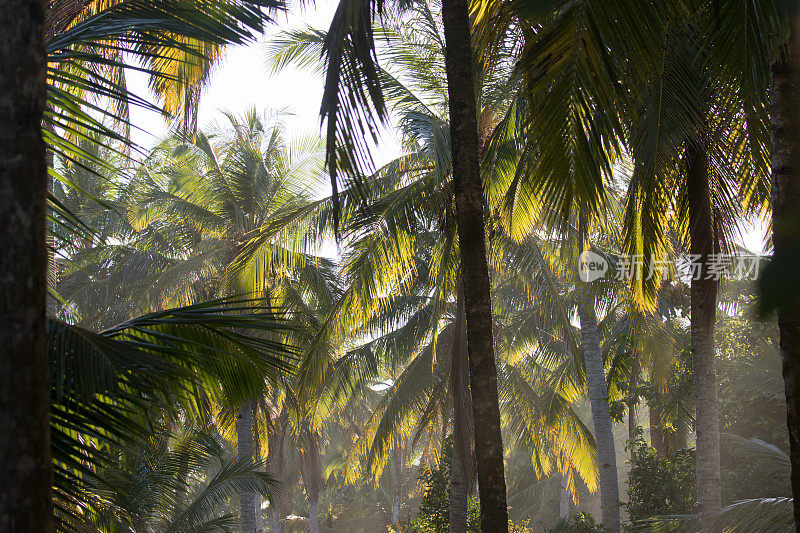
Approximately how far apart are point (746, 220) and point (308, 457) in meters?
17.7

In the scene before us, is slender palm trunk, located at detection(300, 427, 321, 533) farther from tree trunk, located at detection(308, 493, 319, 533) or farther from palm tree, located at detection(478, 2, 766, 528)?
palm tree, located at detection(478, 2, 766, 528)

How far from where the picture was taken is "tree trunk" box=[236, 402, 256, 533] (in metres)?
13.7

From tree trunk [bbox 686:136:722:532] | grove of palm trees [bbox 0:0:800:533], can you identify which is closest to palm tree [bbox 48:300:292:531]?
grove of palm trees [bbox 0:0:800:533]

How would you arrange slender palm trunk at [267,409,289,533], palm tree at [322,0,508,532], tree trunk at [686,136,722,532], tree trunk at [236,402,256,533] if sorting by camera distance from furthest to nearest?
slender palm trunk at [267,409,289,533]
tree trunk at [236,402,256,533]
tree trunk at [686,136,722,532]
palm tree at [322,0,508,532]

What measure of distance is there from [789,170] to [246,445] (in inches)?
463

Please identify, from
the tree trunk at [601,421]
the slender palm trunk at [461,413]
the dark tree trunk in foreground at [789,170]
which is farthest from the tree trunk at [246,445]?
the dark tree trunk in foreground at [789,170]

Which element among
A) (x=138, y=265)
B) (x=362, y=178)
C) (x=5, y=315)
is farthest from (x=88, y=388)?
(x=138, y=265)

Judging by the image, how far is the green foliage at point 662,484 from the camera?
13.4 metres

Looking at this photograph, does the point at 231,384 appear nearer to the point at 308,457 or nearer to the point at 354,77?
the point at 354,77

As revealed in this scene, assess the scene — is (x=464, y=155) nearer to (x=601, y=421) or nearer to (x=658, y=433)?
(x=601, y=421)

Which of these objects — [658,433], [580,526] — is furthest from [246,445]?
[658,433]

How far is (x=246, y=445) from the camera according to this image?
45.2ft

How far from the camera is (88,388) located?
3.58 metres

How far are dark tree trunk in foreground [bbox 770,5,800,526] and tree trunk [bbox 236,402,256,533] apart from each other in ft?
35.3
